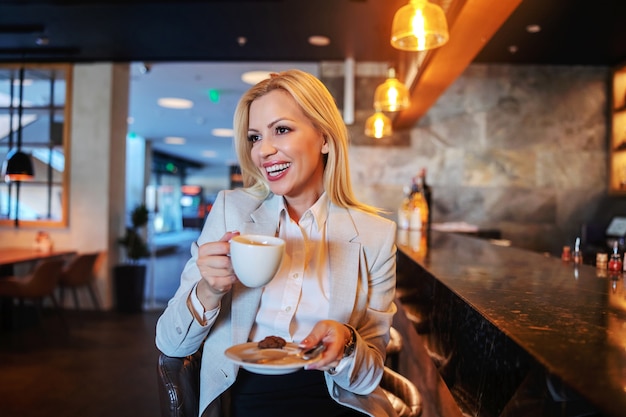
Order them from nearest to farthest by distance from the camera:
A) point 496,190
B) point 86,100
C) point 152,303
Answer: point 496,190 < point 86,100 < point 152,303

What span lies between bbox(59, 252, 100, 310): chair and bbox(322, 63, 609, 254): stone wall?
3.44 meters

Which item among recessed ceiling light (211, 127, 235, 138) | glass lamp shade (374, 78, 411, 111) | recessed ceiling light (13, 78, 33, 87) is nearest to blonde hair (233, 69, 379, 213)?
glass lamp shade (374, 78, 411, 111)

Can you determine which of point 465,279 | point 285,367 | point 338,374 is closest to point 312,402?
point 338,374

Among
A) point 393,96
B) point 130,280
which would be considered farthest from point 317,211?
point 130,280

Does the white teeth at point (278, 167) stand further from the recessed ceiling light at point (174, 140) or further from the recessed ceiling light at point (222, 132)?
the recessed ceiling light at point (174, 140)

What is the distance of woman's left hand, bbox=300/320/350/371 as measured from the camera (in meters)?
0.98

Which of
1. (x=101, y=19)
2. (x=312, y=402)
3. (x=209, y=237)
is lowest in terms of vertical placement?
(x=312, y=402)

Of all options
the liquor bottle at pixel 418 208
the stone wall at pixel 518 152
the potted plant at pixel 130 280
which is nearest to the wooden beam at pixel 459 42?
the liquor bottle at pixel 418 208

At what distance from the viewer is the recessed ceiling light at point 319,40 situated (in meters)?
5.07

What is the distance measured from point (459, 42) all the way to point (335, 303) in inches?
78.3

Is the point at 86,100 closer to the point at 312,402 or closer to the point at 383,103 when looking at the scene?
the point at 383,103

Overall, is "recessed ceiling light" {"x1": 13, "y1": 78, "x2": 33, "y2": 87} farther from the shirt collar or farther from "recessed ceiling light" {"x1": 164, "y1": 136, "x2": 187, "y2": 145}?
"recessed ceiling light" {"x1": 164, "y1": 136, "x2": 187, "y2": 145}

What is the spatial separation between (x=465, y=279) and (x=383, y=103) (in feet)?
7.90

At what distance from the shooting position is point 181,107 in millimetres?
9281
